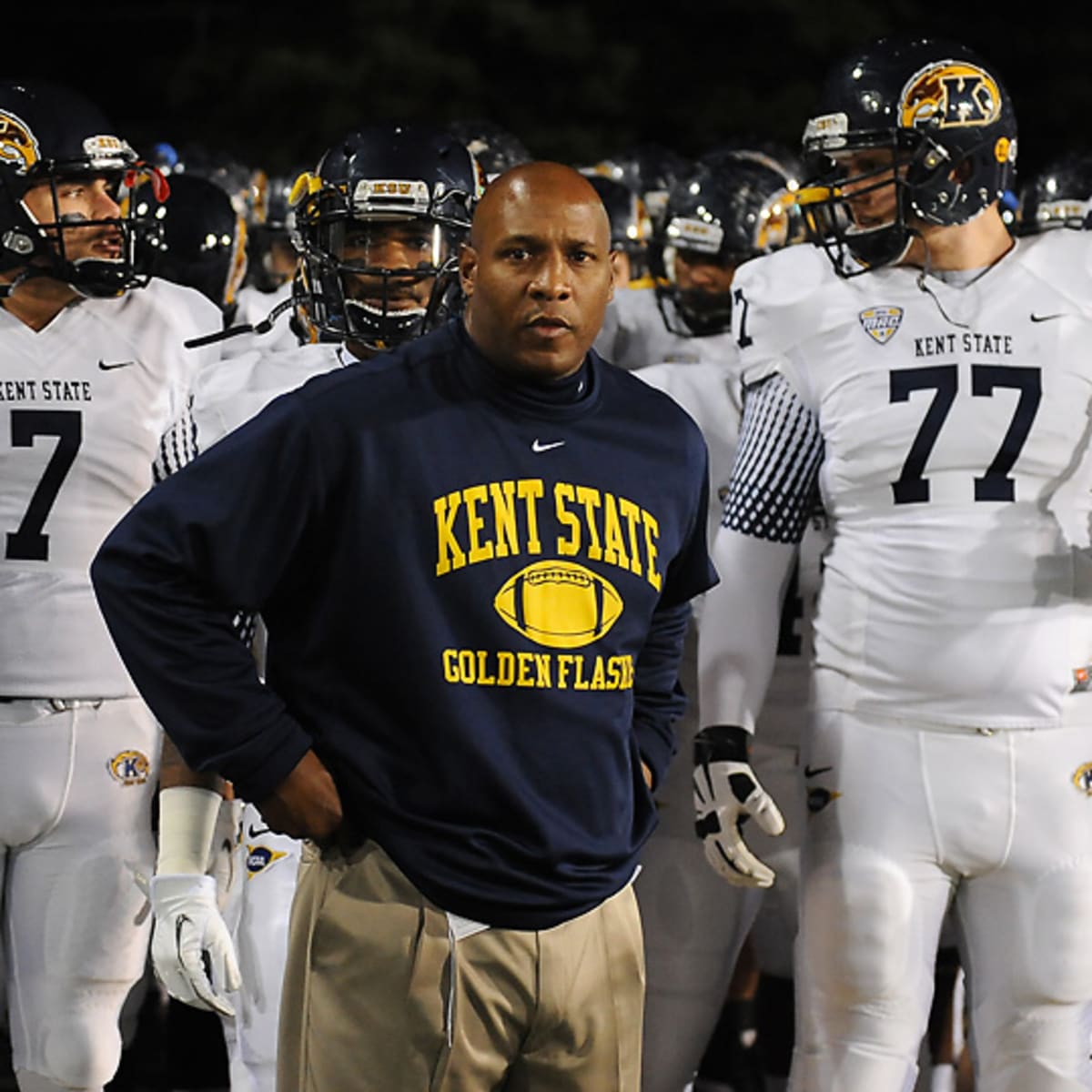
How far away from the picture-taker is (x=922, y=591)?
10.3ft

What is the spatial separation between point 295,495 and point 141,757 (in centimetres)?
131

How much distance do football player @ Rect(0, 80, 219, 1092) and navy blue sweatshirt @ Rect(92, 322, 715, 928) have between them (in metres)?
1.01

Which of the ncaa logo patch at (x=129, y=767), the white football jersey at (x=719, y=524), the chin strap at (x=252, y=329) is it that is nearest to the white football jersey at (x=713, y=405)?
the white football jersey at (x=719, y=524)

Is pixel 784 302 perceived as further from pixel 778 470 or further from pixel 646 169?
pixel 646 169

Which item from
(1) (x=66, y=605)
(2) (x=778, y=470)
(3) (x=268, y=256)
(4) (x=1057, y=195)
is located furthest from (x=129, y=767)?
(4) (x=1057, y=195)

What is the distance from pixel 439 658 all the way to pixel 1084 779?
1.30m

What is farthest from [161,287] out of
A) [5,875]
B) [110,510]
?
[5,875]

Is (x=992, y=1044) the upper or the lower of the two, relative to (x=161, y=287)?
lower

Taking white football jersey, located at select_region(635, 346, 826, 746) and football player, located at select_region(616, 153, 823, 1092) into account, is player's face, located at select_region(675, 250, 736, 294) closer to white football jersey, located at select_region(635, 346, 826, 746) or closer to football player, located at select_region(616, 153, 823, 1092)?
football player, located at select_region(616, 153, 823, 1092)

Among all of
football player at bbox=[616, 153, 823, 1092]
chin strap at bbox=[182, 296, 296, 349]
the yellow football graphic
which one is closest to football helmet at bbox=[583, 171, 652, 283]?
football player at bbox=[616, 153, 823, 1092]

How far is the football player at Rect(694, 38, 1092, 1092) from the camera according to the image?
3.06 metres

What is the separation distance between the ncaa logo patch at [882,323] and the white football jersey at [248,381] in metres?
0.81

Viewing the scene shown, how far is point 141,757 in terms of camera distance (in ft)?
11.2

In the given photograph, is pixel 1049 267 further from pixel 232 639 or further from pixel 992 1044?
pixel 232 639
